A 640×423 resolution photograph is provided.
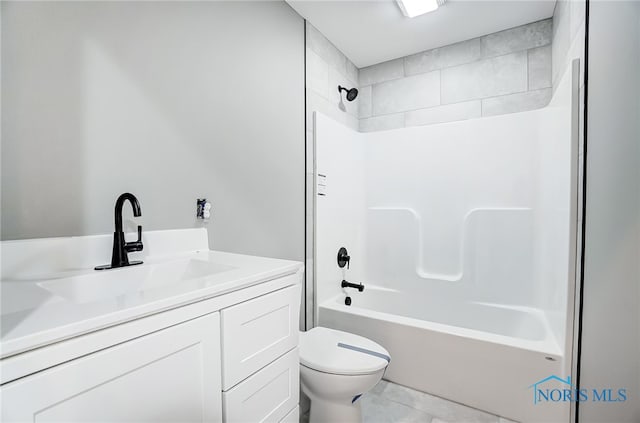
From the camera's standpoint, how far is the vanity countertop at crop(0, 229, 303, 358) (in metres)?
0.53

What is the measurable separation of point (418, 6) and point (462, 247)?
5.73ft

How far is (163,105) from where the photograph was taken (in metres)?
1.26

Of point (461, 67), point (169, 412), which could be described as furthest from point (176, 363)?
point (461, 67)

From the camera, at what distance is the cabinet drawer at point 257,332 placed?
0.81 meters

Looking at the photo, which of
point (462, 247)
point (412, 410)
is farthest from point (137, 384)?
point (462, 247)

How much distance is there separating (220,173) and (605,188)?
178 cm

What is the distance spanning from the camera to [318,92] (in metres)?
2.27

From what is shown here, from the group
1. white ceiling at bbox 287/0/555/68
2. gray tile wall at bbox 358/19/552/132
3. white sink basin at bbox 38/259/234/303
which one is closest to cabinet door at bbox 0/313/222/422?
white sink basin at bbox 38/259/234/303

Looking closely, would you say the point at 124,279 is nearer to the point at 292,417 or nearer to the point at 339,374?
the point at 292,417

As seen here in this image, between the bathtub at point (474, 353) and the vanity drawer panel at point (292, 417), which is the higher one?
the vanity drawer panel at point (292, 417)

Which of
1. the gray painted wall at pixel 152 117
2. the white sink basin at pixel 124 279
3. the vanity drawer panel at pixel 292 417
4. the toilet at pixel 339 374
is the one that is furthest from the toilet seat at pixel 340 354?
the white sink basin at pixel 124 279

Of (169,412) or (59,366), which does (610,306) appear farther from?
(59,366)

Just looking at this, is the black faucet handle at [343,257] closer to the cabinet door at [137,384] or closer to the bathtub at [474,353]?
the bathtub at [474,353]

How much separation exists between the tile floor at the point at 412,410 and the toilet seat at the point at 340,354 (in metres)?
0.44
